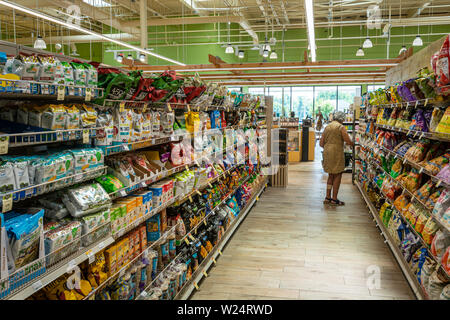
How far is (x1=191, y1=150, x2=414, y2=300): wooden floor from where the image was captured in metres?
3.78

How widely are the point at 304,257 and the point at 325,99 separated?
1970 centimetres

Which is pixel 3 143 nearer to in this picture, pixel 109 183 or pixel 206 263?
pixel 109 183

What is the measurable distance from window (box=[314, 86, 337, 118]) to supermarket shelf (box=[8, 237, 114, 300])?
2203 centimetres

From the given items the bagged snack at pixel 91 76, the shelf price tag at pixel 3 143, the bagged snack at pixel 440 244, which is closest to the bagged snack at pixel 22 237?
the shelf price tag at pixel 3 143

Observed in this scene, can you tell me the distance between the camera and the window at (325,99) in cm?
2280

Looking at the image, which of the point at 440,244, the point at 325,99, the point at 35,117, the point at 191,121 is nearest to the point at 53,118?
the point at 35,117

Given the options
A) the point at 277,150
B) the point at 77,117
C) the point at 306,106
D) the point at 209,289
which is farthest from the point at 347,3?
the point at 77,117

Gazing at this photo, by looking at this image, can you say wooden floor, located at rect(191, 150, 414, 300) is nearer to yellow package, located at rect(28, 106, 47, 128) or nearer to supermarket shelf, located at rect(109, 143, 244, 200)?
supermarket shelf, located at rect(109, 143, 244, 200)

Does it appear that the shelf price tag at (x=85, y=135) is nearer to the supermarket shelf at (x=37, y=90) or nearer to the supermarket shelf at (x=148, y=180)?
the supermarket shelf at (x=37, y=90)

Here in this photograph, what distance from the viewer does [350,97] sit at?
885 inches

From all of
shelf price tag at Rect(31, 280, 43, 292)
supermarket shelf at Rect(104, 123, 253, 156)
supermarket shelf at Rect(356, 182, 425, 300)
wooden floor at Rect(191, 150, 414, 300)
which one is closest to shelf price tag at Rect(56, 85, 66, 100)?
supermarket shelf at Rect(104, 123, 253, 156)

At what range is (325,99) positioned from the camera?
23016mm

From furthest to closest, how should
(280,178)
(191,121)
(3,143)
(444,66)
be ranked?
1. (280,178)
2. (191,121)
3. (444,66)
4. (3,143)
